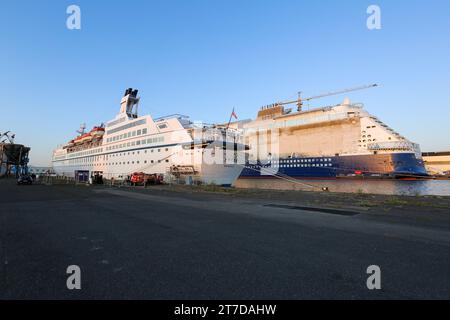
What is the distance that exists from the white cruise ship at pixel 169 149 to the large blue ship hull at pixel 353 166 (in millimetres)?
10076

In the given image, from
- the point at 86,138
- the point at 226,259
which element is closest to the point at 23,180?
the point at 86,138

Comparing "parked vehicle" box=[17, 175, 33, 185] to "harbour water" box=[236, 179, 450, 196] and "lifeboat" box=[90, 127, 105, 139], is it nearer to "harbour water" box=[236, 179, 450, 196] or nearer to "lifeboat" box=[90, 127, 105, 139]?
"lifeboat" box=[90, 127, 105, 139]

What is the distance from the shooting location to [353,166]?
42531mm

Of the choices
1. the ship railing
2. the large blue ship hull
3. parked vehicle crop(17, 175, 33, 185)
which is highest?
the ship railing

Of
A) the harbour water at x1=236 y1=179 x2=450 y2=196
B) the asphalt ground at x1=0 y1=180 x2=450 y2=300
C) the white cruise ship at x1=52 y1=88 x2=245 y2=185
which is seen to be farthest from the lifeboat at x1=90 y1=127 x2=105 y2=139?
the asphalt ground at x1=0 y1=180 x2=450 y2=300

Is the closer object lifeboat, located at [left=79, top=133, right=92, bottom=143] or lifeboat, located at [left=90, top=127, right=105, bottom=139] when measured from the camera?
lifeboat, located at [left=90, top=127, right=105, bottom=139]

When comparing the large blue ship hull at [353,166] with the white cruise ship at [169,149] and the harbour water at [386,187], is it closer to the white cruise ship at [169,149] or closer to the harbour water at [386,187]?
the harbour water at [386,187]

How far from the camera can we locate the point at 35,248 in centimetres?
445

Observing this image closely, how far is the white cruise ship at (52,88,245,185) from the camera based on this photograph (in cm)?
2644

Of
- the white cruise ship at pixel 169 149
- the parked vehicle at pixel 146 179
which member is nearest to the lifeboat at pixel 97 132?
the white cruise ship at pixel 169 149

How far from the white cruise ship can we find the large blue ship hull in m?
10.1

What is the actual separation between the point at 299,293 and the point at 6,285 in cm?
364

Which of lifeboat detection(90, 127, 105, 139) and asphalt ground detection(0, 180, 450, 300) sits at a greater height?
lifeboat detection(90, 127, 105, 139)
